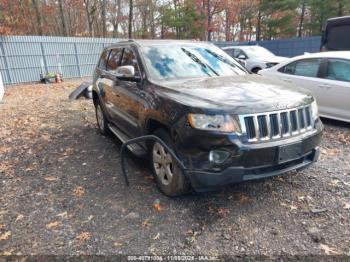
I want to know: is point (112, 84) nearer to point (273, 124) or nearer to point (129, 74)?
point (129, 74)

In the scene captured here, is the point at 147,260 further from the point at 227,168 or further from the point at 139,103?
the point at 139,103

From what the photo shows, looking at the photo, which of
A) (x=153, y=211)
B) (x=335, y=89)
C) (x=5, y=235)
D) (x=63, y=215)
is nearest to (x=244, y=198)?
(x=153, y=211)

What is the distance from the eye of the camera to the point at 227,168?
8.80 feet

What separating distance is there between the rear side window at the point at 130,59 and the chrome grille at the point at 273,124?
5.71ft

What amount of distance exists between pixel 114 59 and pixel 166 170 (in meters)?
2.59

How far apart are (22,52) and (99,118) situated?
34.9 feet

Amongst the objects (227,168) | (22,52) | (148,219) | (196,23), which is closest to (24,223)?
(148,219)

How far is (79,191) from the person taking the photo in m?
3.67

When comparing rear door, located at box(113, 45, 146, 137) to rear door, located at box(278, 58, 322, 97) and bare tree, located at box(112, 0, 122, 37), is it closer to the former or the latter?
rear door, located at box(278, 58, 322, 97)

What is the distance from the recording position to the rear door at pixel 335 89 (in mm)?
5559

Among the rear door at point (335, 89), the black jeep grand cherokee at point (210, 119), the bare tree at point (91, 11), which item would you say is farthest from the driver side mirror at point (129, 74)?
the bare tree at point (91, 11)

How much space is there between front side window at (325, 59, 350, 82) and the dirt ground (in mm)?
1516

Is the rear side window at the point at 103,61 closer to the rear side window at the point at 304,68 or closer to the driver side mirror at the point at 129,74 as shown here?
the driver side mirror at the point at 129,74

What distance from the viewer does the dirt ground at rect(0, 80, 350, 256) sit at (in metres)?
2.61
